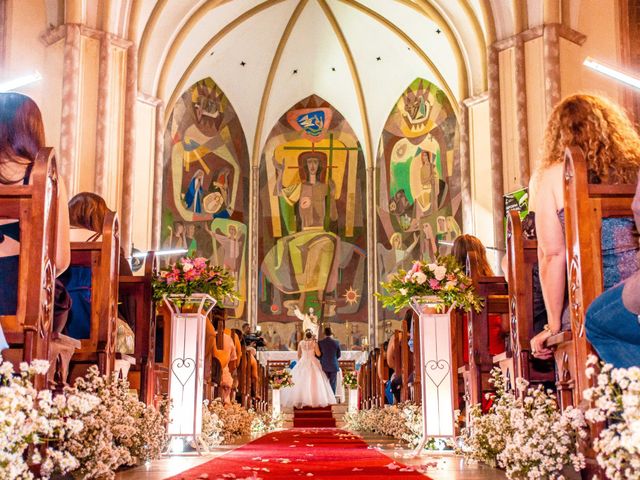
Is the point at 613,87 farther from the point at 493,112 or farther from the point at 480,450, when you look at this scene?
the point at 480,450

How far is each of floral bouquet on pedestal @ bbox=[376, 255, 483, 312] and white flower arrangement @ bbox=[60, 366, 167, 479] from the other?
6.09 ft

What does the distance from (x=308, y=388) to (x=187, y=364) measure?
10478mm

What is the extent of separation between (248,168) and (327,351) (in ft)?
22.7

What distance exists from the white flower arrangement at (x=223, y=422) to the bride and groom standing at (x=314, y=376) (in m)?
5.67

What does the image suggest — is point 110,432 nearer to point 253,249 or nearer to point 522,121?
point 522,121

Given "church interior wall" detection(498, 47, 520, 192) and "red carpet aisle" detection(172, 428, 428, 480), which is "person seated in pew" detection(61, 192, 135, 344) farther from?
"church interior wall" detection(498, 47, 520, 192)

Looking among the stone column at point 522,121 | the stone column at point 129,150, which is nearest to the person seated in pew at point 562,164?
the stone column at point 522,121

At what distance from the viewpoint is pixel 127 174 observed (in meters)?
14.2

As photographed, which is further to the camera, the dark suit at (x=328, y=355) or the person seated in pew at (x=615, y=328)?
the dark suit at (x=328, y=355)

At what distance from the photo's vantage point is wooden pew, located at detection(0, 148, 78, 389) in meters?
3.21

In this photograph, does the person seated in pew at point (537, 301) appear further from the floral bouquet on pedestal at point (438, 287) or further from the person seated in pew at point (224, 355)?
the person seated in pew at point (224, 355)

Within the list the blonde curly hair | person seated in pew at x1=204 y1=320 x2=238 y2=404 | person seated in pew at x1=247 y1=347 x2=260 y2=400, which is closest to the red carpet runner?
person seated in pew at x1=247 y1=347 x2=260 y2=400

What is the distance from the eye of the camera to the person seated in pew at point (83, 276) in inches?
196

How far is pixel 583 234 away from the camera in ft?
10.4
